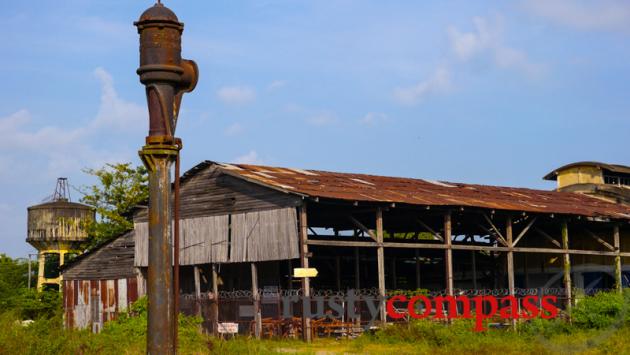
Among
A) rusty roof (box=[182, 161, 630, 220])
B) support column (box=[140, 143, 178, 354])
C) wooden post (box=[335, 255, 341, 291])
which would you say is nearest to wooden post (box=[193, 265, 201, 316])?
rusty roof (box=[182, 161, 630, 220])

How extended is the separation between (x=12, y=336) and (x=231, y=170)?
49.4 ft

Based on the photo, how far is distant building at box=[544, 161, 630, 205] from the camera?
4938cm

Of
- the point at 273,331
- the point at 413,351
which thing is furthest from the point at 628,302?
the point at 273,331

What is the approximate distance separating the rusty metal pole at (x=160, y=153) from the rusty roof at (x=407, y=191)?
748 inches

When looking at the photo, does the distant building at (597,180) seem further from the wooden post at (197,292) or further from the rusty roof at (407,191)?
the wooden post at (197,292)

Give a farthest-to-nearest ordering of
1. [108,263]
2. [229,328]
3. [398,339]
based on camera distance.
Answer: [108,263] < [229,328] < [398,339]

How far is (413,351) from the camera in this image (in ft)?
72.1

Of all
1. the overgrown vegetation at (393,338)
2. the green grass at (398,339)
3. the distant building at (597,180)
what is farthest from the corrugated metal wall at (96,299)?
the distant building at (597,180)

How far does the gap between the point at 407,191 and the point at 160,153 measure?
2539 centimetres

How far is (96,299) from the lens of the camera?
3759 centimetres

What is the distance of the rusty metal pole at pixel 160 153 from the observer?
25.2ft

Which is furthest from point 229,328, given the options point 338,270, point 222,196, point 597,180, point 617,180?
point 617,180

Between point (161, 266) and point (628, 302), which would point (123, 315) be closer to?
point (628, 302)

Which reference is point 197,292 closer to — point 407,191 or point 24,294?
point 407,191
